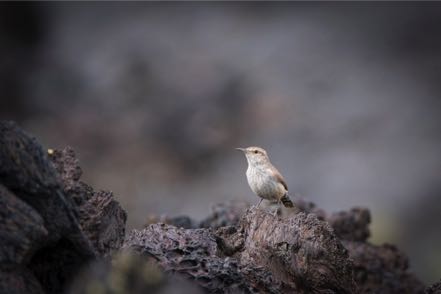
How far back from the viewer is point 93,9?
2752 centimetres

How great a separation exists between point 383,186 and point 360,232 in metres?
9.97

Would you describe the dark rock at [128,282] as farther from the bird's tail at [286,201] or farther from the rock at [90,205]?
the bird's tail at [286,201]

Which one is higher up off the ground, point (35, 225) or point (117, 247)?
point (117, 247)

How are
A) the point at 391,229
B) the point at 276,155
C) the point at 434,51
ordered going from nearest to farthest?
1. the point at 391,229
2. the point at 276,155
3. the point at 434,51

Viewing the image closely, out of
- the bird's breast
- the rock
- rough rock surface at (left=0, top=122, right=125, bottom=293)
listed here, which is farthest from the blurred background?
rough rock surface at (left=0, top=122, right=125, bottom=293)

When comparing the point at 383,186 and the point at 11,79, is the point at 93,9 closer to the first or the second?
the point at 11,79

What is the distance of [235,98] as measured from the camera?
75.4ft

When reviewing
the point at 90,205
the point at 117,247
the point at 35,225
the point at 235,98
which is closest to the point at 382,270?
the point at 117,247

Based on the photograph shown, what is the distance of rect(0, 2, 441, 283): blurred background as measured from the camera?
63.0 ft

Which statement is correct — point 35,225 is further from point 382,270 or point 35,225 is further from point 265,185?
point 382,270

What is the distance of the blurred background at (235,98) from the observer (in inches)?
755

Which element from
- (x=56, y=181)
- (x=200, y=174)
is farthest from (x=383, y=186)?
(x=56, y=181)

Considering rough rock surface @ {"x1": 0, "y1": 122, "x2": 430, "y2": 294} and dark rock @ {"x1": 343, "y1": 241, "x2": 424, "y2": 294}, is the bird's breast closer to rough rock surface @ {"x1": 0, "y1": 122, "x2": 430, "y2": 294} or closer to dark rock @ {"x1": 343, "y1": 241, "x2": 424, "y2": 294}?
dark rock @ {"x1": 343, "y1": 241, "x2": 424, "y2": 294}

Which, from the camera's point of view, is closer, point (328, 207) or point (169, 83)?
point (328, 207)
